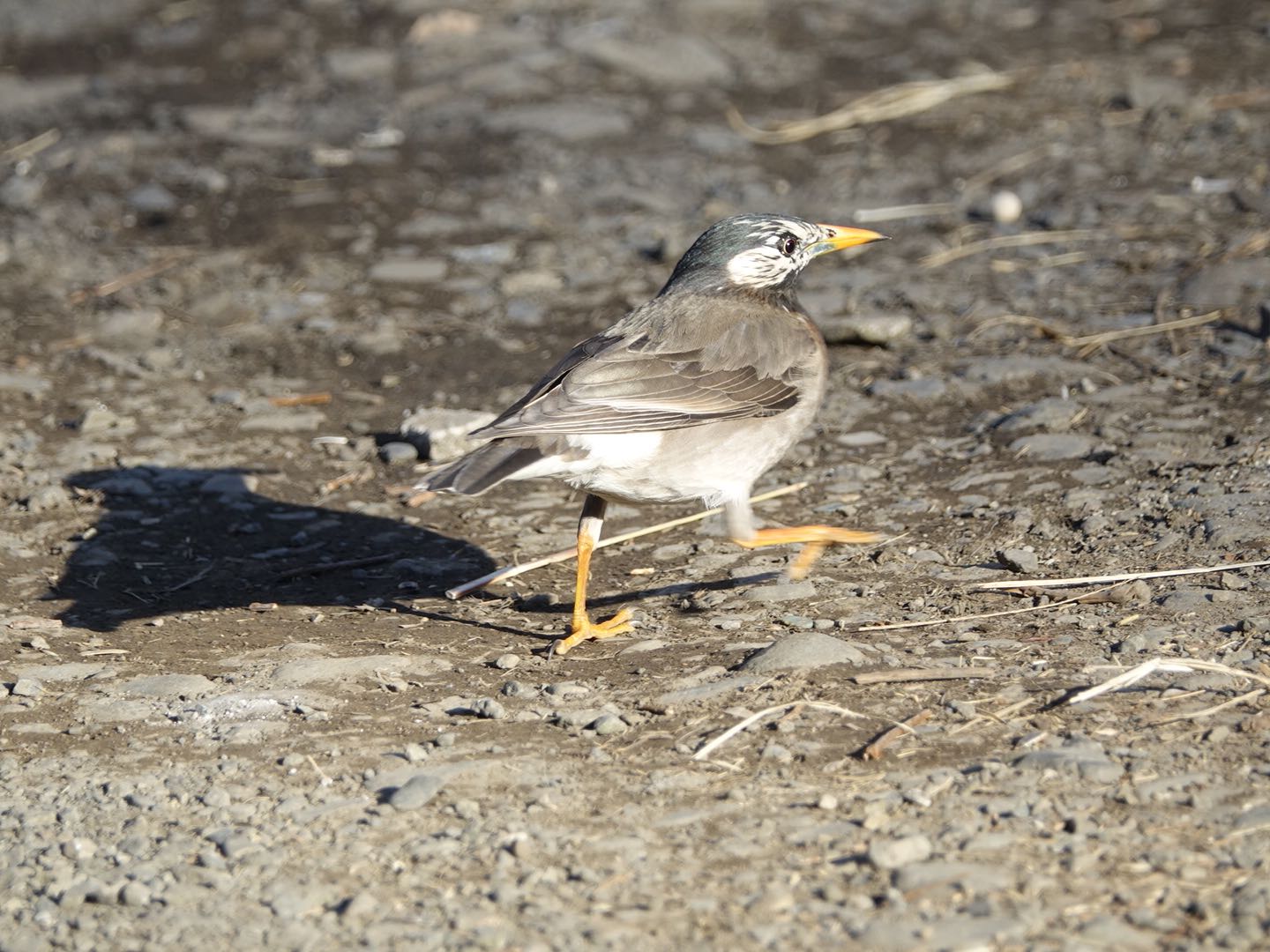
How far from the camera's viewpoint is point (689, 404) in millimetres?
6359

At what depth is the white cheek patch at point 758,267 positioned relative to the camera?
7.10 meters

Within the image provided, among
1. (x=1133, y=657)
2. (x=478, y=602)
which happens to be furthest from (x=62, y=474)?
(x=1133, y=657)

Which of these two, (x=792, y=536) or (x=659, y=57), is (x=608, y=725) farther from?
(x=659, y=57)

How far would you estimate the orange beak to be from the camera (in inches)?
288

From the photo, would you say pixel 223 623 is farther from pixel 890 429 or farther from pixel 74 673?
pixel 890 429

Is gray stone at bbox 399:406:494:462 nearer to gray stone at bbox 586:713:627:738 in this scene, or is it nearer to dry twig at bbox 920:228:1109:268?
gray stone at bbox 586:713:627:738

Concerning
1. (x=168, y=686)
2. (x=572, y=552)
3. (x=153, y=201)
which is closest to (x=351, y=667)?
(x=168, y=686)

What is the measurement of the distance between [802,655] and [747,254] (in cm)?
232

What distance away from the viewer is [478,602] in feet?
21.5

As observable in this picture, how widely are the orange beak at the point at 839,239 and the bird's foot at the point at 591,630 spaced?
7.12 ft

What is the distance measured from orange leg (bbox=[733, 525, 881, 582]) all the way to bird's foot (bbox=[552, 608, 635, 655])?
2.26 feet

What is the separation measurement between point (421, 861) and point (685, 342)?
115 inches

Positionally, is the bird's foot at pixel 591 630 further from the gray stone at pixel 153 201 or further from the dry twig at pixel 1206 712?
the gray stone at pixel 153 201

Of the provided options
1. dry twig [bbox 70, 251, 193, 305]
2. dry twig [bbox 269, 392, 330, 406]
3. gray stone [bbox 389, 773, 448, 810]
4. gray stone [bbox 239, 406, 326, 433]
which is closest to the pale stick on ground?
gray stone [bbox 389, 773, 448, 810]
